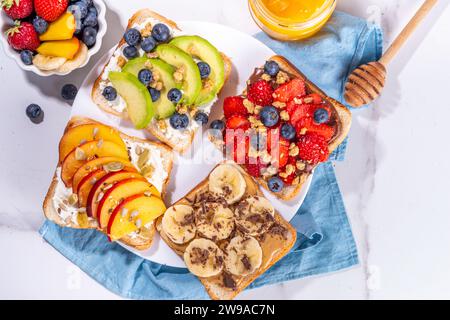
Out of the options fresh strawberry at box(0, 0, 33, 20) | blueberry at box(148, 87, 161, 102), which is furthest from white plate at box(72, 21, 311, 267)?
fresh strawberry at box(0, 0, 33, 20)

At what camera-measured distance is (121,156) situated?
2328 mm

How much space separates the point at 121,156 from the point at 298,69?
89cm

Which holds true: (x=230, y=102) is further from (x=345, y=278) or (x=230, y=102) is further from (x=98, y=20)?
(x=345, y=278)

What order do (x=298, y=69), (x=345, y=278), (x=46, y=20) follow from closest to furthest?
(x=46, y=20), (x=298, y=69), (x=345, y=278)

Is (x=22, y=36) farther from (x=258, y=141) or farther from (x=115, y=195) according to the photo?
(x=258, y=141)

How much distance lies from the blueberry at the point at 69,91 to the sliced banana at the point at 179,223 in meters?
0.72

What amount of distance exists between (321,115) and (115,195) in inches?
35.9

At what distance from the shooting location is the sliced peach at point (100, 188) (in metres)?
2.20

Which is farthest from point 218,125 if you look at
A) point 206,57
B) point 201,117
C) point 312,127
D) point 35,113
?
point 35,113

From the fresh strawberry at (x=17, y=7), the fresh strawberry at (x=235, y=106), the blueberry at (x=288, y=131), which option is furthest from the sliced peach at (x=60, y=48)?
the blueberry at (x=288, y=131)

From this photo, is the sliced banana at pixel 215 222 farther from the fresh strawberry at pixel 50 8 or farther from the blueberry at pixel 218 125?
the fresh strawberry at pixel 50 8

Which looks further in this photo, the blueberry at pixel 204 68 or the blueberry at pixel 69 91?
the blueberry at pixel 69 91

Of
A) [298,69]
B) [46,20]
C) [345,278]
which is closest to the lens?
[46,20]
